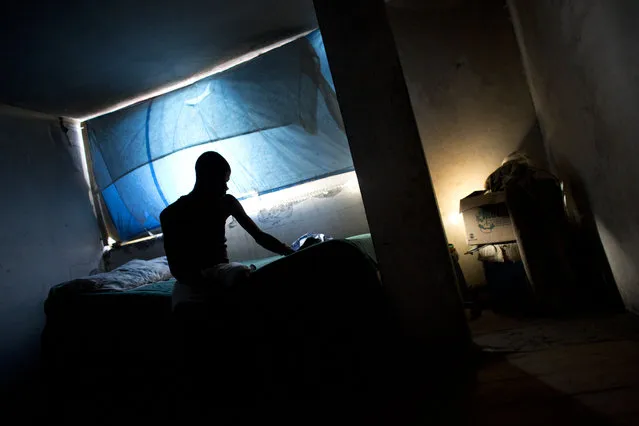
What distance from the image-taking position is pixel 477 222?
2.81m

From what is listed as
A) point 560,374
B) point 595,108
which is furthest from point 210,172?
point 595,108

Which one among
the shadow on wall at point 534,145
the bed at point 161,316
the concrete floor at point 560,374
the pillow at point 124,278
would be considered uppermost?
the shadow on wall at point 534,145

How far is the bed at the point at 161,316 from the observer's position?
1.72 metres

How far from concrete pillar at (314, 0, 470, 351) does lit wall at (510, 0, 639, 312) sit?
1.14m

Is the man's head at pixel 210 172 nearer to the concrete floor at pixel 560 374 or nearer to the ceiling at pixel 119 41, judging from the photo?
the ceiling at pixel 119 41

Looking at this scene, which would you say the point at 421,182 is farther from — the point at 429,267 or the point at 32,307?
the point at 32,307

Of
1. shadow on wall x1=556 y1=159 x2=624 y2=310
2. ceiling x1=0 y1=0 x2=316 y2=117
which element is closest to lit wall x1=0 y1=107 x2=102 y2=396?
ceiling x1=0 y1=0 x2=316 y2=117

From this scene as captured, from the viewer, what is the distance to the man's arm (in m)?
2.19

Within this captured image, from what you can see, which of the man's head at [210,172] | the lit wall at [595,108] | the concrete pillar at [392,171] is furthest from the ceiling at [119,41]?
the lit wall at [595,108]

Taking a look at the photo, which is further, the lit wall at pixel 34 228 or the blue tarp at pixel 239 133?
the blue tarp at pixel 239 133

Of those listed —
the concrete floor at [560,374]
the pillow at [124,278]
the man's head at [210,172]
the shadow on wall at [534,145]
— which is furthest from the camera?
the shadow on wall at [534,145]

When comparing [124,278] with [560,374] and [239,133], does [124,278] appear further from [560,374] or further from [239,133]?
Answer: [560,374]

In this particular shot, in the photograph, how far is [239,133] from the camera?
357 centimetres

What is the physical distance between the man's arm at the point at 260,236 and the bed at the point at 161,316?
0.43 m
